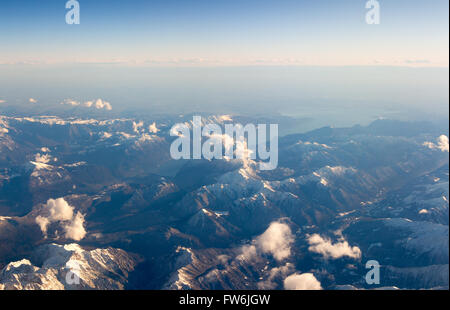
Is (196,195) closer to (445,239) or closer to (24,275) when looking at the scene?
(24,275)

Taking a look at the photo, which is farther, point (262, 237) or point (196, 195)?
point (196, 195)
